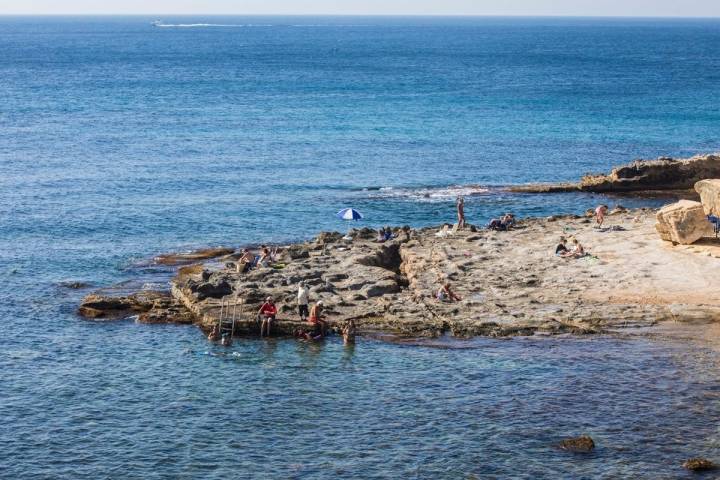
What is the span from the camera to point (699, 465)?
31.8m

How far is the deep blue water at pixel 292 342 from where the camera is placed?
112 ft

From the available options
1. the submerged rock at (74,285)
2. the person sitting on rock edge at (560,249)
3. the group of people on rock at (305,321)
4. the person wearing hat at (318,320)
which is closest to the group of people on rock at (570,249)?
the person sitting on rock edge at (560,249)

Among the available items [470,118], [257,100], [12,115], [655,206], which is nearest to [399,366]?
[655,206]

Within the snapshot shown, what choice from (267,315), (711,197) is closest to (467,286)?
(267,315)

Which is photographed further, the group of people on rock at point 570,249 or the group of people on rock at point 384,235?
the group of people on rock at point 384,235

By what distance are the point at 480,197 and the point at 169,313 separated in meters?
33.4

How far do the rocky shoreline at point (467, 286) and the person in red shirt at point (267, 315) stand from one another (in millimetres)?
383

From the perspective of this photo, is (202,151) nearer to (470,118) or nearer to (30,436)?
(470,118)

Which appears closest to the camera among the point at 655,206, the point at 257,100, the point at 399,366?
the point at 399,366

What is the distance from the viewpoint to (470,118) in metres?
118

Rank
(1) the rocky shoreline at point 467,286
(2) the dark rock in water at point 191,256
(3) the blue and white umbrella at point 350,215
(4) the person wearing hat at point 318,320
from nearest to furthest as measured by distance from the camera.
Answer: (4) the person wearing hat at point 318,320 → (1) the rocky shoreline at point 467,286 → (2) the dark rock in water at point 191,256 → (3) the blue and white umbrella at point 350,215

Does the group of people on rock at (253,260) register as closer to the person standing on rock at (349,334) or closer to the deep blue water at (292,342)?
the deep blue water at (292,342)

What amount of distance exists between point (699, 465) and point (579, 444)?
12.5ft

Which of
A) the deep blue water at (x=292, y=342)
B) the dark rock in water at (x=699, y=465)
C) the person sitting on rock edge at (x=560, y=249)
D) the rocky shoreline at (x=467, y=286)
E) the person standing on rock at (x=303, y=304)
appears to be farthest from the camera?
the person sitting on rock edge at (x=560, y=249)
